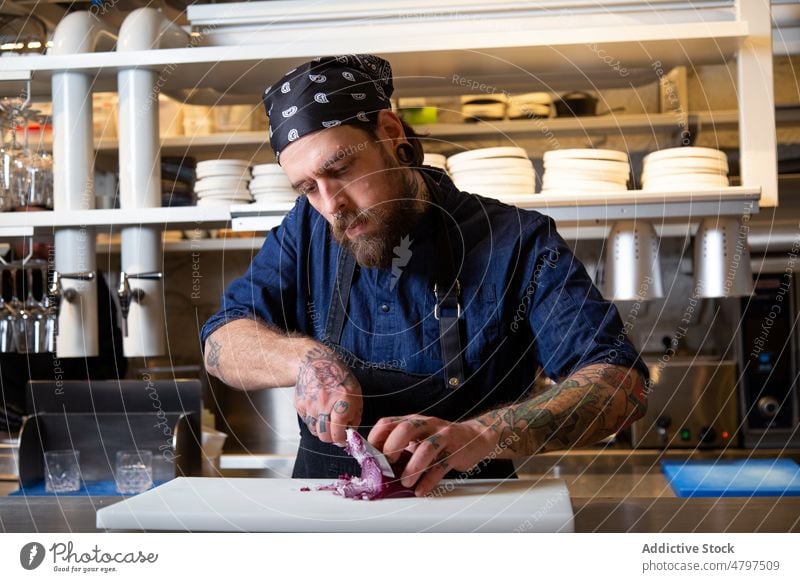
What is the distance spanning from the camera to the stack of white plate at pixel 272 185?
1.70 meters

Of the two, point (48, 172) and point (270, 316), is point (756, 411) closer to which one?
point (270, 316)

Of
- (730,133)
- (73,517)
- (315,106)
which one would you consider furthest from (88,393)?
(730,133)

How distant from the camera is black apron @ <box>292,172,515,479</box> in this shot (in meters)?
1.26

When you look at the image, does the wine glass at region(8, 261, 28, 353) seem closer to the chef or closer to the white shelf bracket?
the chef

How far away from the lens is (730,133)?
262 cm

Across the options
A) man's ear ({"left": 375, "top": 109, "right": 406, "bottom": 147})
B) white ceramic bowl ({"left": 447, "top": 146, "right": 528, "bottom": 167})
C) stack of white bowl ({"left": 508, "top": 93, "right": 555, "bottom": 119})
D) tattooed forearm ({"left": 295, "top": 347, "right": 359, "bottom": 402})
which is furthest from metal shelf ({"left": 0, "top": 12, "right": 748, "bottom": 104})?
stack of white bowl ({"left": 508, "top": 93, "right": 555, "bottom": 119})

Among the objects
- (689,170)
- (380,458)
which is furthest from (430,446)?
(689,170)

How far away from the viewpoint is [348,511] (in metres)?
1.01

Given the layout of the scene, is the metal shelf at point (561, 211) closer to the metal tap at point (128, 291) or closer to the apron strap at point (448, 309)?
the metal tap at point (128, 291)

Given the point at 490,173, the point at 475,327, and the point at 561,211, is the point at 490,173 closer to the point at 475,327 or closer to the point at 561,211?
the point at 561,211

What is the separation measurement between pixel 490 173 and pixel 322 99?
50cm

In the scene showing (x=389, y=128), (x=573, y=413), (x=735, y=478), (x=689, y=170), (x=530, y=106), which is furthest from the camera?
(x=530, y=106)
